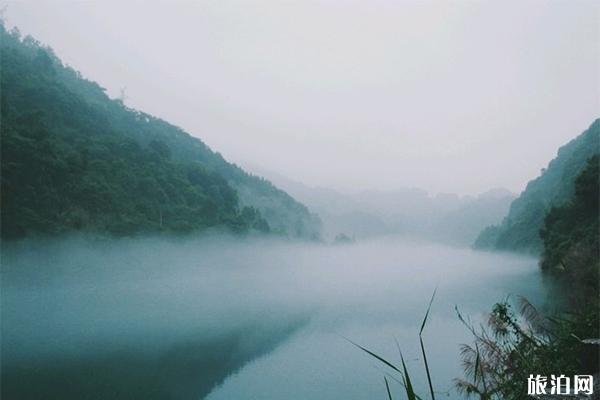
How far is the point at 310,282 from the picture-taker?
5991 cm

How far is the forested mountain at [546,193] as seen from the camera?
182 ft

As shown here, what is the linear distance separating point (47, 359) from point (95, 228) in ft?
96.8

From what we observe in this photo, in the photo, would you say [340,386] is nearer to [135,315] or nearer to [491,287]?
[135,315]

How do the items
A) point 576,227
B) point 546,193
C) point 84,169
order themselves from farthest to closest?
point 546,193
point 84,169
point 576,227

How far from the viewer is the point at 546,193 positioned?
73938 mm

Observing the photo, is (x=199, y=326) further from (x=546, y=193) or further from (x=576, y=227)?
(x=546, y=193)

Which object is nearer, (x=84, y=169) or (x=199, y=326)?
(x=199, y=326)

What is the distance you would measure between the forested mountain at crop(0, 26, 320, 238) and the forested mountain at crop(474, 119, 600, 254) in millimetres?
49516

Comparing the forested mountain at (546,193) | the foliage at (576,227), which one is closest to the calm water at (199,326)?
the foliage at (576,227)

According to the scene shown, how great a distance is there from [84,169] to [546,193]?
7718 centimetres

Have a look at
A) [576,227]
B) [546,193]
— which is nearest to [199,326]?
[576,227]

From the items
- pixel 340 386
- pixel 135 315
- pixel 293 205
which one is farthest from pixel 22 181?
pixel 293 205

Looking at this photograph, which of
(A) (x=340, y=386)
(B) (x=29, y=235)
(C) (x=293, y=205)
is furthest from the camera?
(C) (x=293, y=205)

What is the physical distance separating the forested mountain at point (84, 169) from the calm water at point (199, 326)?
3397mm
